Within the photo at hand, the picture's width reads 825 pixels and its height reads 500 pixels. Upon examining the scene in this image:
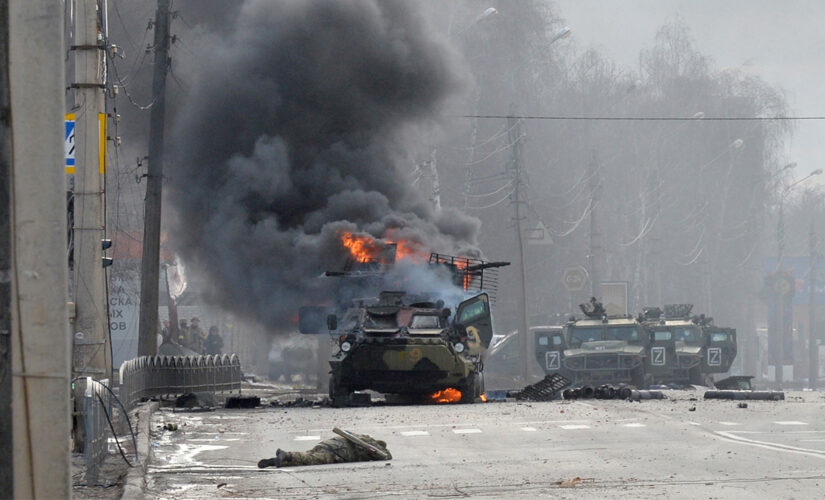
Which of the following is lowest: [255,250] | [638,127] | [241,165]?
[255,250]

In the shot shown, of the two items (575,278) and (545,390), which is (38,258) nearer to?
(545,390)

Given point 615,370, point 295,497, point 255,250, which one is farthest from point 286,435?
point 615,370

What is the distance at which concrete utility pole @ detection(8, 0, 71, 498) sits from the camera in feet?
15.8

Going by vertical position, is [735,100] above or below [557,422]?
above

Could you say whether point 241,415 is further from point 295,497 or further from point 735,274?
point 735,274

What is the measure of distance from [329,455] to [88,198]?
531cm

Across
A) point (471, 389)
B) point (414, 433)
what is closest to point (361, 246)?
point (471, 389)

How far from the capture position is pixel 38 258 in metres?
4.84

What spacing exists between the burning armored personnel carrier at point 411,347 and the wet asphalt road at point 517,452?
3.18 feet

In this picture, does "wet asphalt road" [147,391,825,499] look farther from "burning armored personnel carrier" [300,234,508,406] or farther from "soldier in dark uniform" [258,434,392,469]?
"burning armored personnel carrier" [300,234,508,406]

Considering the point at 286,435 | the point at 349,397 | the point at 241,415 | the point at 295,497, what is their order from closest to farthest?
the point at 295,497
the point at 286,435
the point at 241,415
the point at 349,397

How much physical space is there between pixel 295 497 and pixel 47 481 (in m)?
4.32

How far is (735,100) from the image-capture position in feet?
247

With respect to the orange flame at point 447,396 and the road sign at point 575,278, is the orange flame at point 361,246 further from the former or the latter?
the road sign at point 575,278
